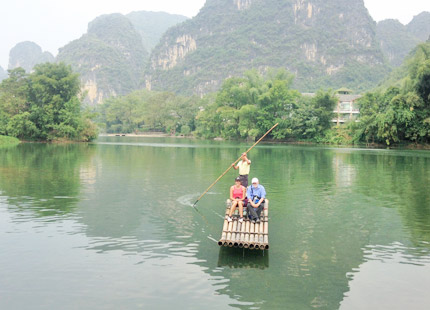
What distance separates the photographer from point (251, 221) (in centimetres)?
1241

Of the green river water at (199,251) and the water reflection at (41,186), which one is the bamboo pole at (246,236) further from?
the water reflection at (41,186)

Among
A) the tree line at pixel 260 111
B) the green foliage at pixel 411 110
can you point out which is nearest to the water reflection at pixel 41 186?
the tree line at pixel 260 111

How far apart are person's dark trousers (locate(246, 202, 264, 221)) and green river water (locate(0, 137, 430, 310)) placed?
1.06 meters

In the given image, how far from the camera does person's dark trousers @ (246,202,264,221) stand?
12945 mm

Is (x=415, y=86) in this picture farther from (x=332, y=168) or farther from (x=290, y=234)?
(x=290, y=234)

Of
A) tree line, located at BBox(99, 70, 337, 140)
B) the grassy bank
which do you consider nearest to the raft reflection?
the grassy bank

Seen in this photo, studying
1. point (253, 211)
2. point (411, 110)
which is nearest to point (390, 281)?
point (253, 211)

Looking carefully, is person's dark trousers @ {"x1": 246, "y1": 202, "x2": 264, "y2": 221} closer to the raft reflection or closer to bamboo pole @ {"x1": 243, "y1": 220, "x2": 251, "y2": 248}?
bamboo pole @ {"x1": 243, "y1": 220, "x2": 251, "y2": 248}

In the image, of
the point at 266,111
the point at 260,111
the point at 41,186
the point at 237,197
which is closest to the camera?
the point at 237,197

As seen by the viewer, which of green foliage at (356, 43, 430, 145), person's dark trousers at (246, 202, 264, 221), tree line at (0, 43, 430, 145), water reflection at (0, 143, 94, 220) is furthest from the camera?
tree line at (0, 43, 430, 145)

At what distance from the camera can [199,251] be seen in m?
12.5

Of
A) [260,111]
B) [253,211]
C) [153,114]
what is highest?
[153,114]

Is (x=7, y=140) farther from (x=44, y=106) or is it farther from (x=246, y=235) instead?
(x=246, y=235)

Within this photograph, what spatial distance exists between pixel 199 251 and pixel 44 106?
69757 mm
